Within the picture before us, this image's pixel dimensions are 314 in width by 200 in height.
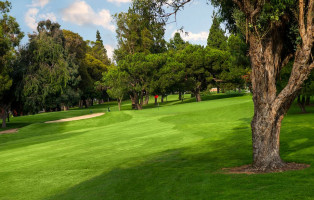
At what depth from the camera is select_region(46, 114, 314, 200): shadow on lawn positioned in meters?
8.48

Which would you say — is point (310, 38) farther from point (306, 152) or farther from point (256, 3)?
point (306, 152)

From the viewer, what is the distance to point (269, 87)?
1137cm

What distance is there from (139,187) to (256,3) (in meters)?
7.90

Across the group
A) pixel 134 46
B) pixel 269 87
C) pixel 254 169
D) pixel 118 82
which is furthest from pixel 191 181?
pixel 134 46

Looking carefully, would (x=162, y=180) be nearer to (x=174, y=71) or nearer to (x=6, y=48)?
(x=6, y=48)

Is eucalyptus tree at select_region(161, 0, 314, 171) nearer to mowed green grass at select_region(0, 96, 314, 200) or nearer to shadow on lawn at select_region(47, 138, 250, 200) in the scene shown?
mowed green grass at select_region(0, 96, 314, 200)

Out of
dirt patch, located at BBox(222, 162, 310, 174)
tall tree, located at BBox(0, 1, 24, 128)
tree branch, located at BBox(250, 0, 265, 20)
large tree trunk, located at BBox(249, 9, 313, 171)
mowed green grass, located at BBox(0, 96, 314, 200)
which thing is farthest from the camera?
tall tree, located at BBox(0, 1, 24, 128)

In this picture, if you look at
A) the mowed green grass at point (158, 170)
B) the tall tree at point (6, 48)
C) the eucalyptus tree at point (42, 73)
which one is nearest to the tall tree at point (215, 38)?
the eucalyptus tree at point (42, 73)

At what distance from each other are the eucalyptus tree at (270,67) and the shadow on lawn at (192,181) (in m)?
1.26

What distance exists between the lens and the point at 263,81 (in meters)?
11.4

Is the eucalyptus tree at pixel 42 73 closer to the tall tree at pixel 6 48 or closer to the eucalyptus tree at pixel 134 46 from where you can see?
the tall tree at pixel 6 48

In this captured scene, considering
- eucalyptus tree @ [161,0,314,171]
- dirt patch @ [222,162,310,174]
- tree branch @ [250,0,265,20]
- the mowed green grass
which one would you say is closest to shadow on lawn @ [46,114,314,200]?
the mowed green grass

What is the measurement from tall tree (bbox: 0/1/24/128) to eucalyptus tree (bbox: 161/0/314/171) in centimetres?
3835

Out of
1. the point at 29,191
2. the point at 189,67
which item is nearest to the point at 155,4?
the point at 29,191
